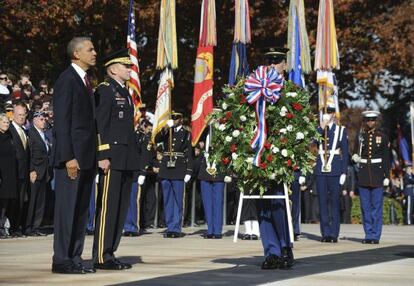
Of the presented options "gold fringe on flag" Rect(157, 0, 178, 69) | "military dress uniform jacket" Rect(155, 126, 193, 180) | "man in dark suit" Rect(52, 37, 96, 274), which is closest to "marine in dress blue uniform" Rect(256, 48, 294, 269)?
"man in dark suit" Rect(52, 37, 96, 274)

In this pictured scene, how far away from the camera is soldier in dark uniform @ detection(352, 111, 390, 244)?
16688 mm

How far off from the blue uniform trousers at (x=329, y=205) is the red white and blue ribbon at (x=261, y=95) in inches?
256

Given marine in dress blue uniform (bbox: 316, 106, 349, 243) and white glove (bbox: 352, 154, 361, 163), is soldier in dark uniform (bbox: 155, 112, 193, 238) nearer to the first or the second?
marine in dress blue uniform (bbox: 316, 106, 349, 243)

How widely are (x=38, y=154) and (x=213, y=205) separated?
3.05m

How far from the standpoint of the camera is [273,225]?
10.9 metres

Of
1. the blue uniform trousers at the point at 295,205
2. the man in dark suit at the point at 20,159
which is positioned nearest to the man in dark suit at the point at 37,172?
the man in dark suit at the point at 20,159

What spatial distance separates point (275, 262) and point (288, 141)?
1.21m

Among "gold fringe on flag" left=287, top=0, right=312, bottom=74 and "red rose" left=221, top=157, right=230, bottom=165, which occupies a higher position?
"gold fringe on flag" left=287, top=0, right=312, bottom=74

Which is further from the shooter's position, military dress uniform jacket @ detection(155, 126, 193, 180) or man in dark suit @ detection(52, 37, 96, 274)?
military dress uniform jacket @ detection(155, 126, 193, 180)

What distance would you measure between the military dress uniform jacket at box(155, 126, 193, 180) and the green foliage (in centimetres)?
1031

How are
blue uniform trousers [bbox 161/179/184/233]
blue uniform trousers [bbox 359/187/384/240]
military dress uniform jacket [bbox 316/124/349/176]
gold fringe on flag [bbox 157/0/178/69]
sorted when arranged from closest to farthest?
blue uniform trousers [bbox 359/187/384/240]
military dress uniform jacket [bbox 316/124/349/176]
blue uniform trousers [bbox 161/179/184/233]
gold fringe on flag [bbox 157/0/178/69]

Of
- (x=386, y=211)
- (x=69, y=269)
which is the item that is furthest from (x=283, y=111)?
(x=386, y=211)

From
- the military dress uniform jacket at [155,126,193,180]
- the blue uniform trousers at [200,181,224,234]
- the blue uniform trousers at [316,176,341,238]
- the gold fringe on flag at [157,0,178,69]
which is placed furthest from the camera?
the gold fringe on flag at [157,0,178,69]

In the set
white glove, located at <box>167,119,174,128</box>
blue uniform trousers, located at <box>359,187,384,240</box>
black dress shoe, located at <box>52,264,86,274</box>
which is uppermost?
white glove, located at <box>167,119,174,128</box>
